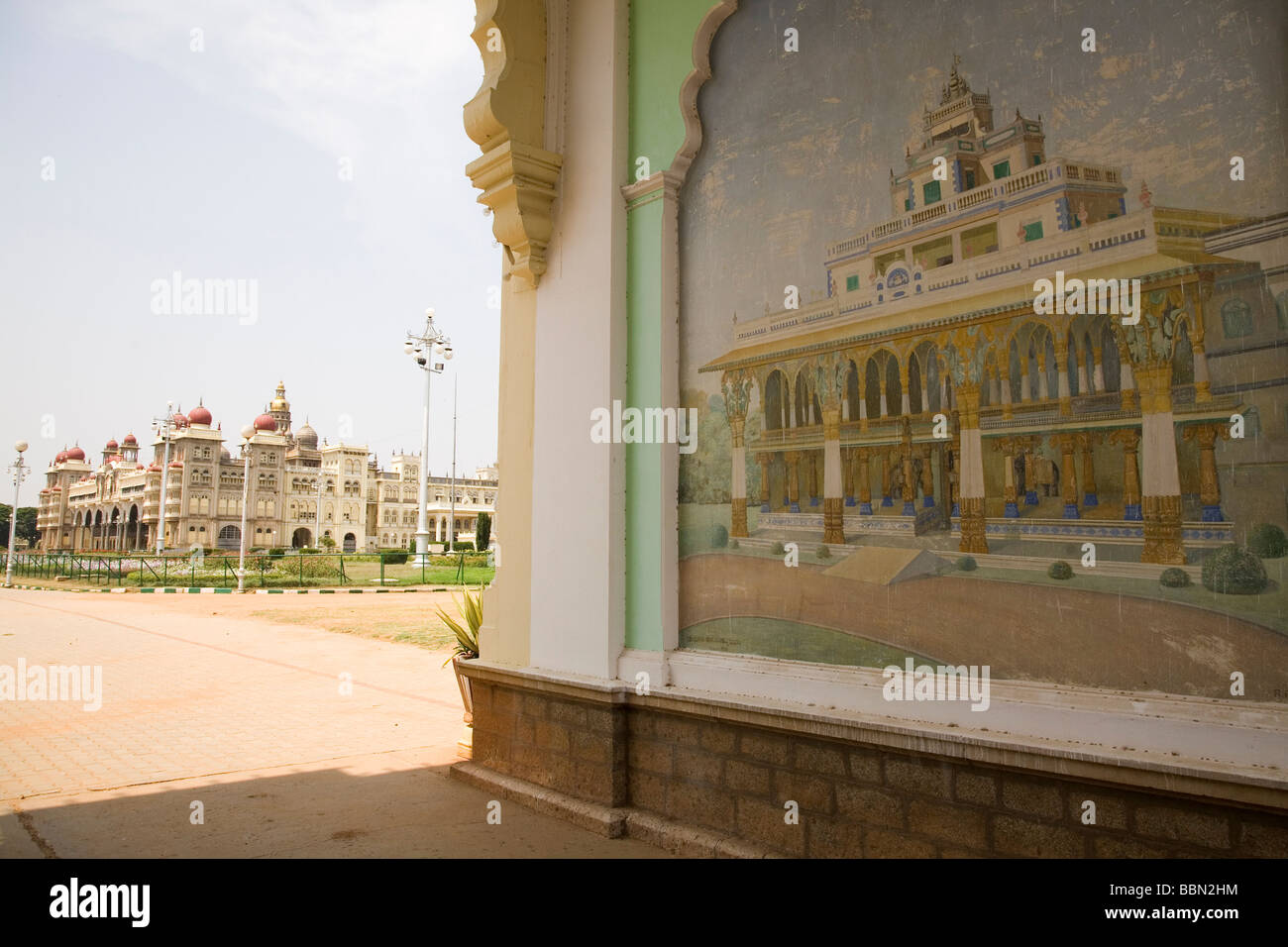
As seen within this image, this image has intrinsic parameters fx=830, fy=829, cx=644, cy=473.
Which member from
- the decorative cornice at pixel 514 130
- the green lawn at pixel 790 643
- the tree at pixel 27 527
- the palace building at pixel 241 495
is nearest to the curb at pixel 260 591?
the decorative cornice at pixel 514 130

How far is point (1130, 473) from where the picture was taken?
3.16 metres

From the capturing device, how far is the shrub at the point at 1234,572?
9.21 ft

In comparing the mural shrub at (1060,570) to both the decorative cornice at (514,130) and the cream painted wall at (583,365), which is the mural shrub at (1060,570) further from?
the decorative cornice at (514,130)

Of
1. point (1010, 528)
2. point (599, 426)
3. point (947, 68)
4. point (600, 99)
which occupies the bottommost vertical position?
point (1010, 528)

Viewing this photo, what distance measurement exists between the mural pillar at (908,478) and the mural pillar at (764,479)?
79 centimetres

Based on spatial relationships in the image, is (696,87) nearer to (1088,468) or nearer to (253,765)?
(1088,468)

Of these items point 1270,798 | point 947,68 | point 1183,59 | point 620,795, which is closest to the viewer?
point 1270,798

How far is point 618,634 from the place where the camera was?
500cm

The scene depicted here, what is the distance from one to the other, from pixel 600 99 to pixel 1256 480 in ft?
14.0

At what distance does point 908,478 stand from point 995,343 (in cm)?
71

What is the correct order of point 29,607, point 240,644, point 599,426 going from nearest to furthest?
1. point 599,426
2. point 240,644
3. point 29,607

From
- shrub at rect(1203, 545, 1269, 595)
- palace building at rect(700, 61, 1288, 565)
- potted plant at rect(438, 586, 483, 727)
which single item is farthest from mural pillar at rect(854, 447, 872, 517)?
potted plant at rect(438, 586, 483, 727)
